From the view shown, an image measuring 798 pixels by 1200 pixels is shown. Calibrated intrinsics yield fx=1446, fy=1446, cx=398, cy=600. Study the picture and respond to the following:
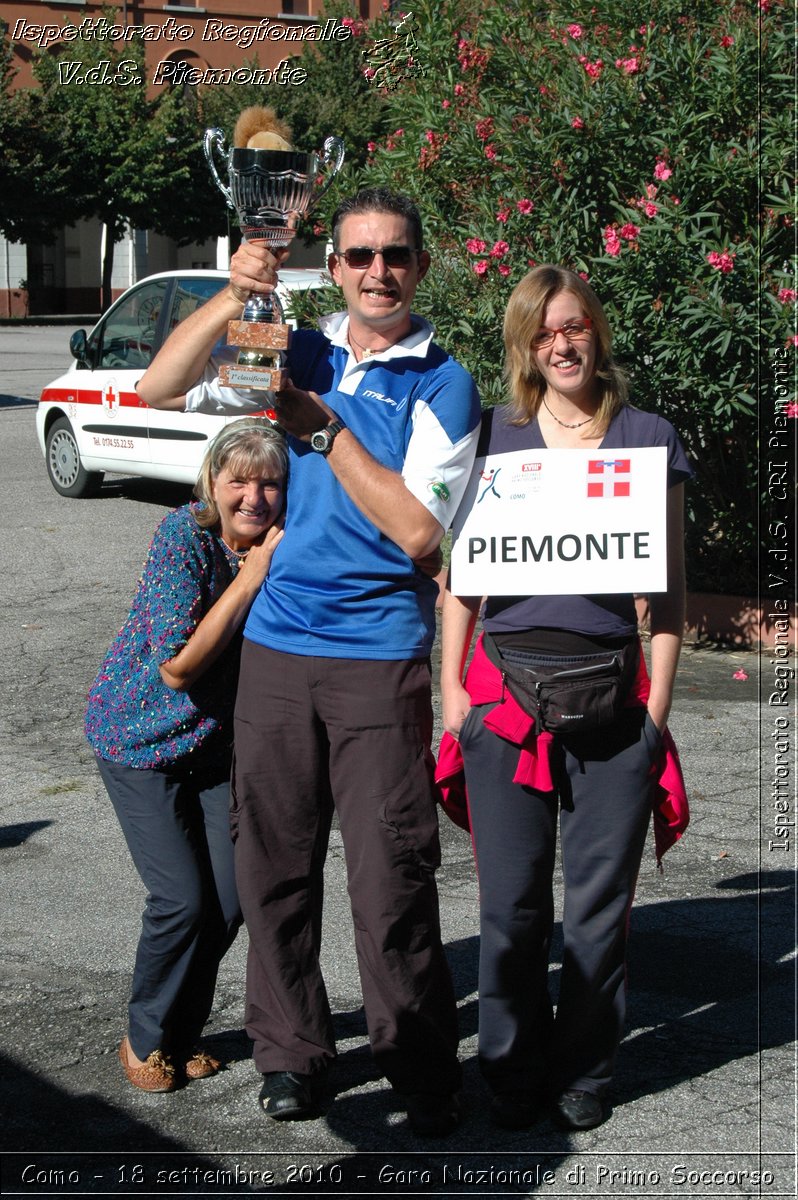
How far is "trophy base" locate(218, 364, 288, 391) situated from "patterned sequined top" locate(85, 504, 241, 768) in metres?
0.73

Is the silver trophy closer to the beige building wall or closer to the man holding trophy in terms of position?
the man holding trophy

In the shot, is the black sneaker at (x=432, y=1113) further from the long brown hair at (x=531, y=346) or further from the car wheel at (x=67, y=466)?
the car wheel at (x=67, y=466)

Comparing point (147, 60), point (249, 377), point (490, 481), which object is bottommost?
point (490, 481)

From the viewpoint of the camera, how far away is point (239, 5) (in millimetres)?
42906

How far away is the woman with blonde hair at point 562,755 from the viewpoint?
11.3 ft

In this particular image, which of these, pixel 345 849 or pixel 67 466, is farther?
pixel 67 466

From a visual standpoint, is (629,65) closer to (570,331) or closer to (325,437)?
(570,331)

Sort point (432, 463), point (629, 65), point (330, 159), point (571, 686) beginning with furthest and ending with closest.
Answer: point (629, 65) < point (330, 159) < point (571, 686) < point (432, 463)

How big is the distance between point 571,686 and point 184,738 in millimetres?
993

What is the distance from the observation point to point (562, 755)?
11.5 ft

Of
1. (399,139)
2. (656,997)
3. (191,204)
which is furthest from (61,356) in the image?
(656,997)

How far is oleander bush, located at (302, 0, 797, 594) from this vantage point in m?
7.51

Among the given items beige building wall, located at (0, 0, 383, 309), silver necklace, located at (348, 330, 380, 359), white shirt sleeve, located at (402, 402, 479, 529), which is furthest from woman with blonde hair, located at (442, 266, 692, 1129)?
beige building wall, located at (0, 0, 383, 309)

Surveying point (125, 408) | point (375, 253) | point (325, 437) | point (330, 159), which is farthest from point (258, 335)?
point (125, 408)
